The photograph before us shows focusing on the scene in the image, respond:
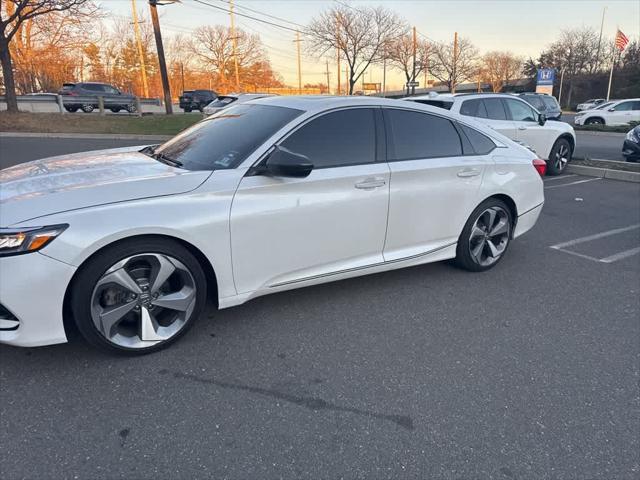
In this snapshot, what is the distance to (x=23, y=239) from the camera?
2.29 metres

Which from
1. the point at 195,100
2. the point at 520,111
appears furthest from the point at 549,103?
the point at 195,100

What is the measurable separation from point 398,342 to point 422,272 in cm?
138

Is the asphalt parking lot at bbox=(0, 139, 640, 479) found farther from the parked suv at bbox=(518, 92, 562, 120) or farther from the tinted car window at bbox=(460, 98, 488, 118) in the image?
the parked suv at bbox=(518, 92, 562, 120)

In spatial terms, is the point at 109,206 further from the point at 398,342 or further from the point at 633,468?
the point at 633,468

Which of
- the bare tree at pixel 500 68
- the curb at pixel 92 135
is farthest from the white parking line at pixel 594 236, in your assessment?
the bare tree at pixel 500 68

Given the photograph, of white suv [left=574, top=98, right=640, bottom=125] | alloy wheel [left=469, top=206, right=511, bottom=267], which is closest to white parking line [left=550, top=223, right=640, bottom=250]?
alloy wheel [left=469, top=206, right=511, bottom=267]

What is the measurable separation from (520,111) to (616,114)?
54.2 feet

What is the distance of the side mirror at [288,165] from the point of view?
2797 mm

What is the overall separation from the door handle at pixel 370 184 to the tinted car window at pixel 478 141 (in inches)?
46.7

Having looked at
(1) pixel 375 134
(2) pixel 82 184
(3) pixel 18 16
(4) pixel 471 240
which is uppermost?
(3) pixel 18 16

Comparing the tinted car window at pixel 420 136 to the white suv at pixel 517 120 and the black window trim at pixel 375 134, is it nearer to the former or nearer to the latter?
the black window trim at pixel 375 134

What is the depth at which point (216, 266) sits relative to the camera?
2.83 metres

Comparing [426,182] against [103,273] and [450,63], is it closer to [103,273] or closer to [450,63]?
[103,273]

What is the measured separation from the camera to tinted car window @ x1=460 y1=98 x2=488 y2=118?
8514mm
